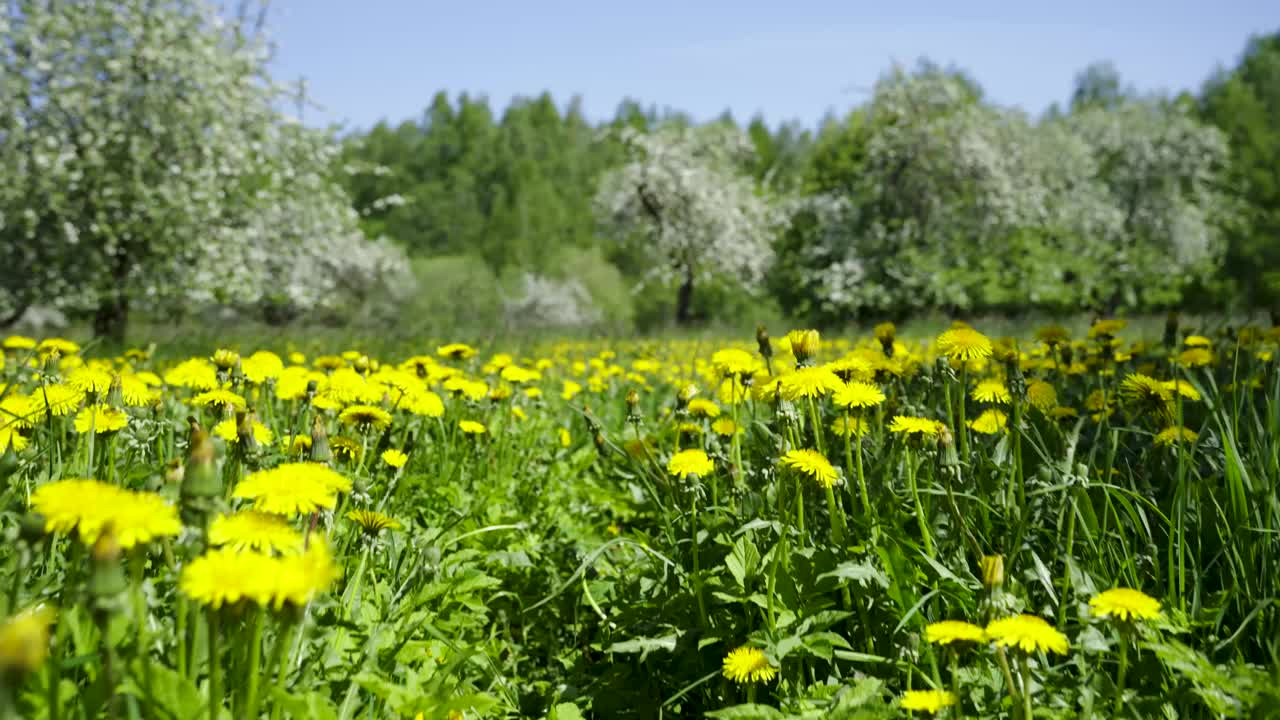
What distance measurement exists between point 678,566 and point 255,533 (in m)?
1.01

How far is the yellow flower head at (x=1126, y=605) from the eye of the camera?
1081mm

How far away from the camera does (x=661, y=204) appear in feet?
59.5

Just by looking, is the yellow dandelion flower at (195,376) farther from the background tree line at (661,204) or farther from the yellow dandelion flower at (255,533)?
the background tree line at (661,204)

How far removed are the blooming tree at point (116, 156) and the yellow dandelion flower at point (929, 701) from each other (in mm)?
9400

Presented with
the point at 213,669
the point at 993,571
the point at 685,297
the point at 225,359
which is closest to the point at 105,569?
the point at 213,669

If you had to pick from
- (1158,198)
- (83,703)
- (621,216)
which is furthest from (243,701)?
(1158,198)

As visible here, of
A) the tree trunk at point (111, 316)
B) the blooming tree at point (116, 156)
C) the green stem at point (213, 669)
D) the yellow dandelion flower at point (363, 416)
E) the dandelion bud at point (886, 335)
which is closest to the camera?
the green stem at point (213, 669)

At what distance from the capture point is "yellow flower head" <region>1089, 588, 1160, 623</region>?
1.08 metres

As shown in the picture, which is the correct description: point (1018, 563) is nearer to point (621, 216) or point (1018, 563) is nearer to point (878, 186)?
point (878, 186)

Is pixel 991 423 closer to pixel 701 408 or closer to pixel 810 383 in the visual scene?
pixel 810 383

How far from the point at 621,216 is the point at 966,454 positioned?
56.8ft

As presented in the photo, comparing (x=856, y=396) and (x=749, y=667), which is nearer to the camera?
(x=749, y=667)

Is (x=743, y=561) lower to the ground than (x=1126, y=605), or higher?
lower

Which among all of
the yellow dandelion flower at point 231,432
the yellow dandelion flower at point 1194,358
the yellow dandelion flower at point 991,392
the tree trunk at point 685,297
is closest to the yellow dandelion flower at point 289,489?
the yellow dandelion flower at point 231,432
